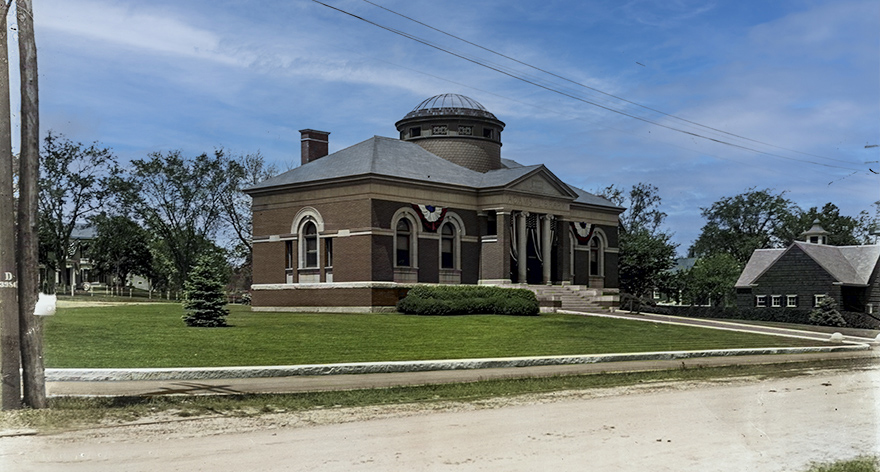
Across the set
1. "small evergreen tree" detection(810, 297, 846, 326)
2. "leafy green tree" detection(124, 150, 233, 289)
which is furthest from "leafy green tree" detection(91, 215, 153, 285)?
"small evergreen tree" detection(810, 297, 846, 326)

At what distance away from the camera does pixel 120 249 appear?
76438 mm

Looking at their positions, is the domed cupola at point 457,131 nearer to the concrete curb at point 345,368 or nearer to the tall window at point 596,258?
the tall window at point 596,258

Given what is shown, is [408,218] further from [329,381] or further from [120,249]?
[120,249]

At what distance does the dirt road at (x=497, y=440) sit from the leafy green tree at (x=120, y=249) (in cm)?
5642

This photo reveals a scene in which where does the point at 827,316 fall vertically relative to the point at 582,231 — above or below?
below

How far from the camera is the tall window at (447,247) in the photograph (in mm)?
46938

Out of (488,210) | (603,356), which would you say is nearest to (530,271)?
(488,210)

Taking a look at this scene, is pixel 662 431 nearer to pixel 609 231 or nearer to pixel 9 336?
pixel 9 336

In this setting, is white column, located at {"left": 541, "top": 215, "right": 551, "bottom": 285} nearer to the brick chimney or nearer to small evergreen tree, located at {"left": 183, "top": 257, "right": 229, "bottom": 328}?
the brick chimney

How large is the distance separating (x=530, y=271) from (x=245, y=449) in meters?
40.6

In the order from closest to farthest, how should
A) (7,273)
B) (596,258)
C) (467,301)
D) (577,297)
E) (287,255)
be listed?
(7,273), (467,301), (287,255), (577,297), (596,258)

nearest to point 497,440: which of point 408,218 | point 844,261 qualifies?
point 408,218

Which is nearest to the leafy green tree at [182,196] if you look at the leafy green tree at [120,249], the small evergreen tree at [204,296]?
the leafy green tree at [120,249]

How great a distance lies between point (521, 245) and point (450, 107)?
1038cm
